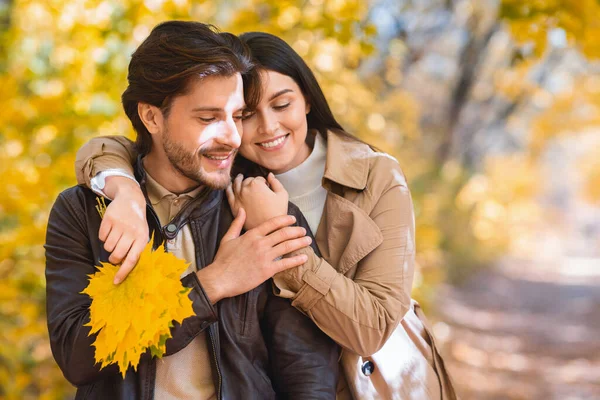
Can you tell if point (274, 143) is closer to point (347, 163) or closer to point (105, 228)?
point (347, 163)

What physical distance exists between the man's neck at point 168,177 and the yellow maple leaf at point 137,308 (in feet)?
1.43

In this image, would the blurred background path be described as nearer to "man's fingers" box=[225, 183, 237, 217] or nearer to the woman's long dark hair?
the woman's long dark hair

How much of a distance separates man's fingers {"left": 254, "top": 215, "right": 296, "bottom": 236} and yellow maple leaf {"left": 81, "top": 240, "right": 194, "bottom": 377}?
0.31m

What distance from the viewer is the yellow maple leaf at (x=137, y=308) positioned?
2084mm

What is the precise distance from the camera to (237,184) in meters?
2.61

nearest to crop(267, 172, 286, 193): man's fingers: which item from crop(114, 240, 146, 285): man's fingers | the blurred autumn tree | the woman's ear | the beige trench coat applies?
Answer: the beige trench coat

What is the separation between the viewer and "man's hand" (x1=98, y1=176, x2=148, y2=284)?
2.16 metres

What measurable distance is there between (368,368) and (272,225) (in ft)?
2.30

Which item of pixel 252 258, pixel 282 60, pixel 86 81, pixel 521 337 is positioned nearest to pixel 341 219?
pixel 252 258

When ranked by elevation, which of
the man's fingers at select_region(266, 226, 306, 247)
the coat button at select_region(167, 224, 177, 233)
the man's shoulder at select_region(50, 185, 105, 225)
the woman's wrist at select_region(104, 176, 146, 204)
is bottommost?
the man's fingers at select_region(266, 226, 306, 247)

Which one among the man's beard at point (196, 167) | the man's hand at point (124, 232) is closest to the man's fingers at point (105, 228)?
the man's hand at point (124, 232)

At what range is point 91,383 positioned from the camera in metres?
2.31

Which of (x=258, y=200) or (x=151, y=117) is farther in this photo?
(x=151, y=117)

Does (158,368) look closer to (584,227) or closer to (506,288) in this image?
(506,288)
